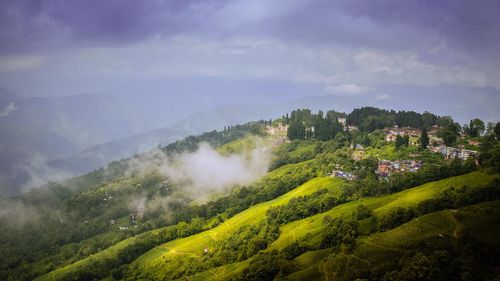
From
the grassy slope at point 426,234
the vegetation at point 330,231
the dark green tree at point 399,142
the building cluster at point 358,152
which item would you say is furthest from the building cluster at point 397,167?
the grassy slope at point 426,234

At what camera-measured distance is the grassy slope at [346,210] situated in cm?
10184

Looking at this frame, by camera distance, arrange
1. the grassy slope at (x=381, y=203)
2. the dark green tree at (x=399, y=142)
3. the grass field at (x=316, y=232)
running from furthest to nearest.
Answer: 1. the dark green tree at (x=399, y=142)
2. the grassy slope at (x=381, y=203)
3. the grass field at (x=316, y=232)

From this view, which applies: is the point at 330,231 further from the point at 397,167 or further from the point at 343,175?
the point at 397,167

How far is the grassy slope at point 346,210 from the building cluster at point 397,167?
864 inches

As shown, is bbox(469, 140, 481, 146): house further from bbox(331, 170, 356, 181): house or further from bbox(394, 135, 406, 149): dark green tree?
bbox(331, 170, 356, 181): house

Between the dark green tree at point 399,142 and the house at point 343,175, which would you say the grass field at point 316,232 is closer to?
the house at point 343,175

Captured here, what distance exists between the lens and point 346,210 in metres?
113

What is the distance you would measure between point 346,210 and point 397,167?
40.7 meters

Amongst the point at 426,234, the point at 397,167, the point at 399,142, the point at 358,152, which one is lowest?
the point at 426,234

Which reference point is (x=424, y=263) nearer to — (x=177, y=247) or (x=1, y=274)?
(x=177, y=247)

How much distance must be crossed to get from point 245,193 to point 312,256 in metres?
90.5

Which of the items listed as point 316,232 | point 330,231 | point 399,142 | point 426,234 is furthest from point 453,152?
point 426,234

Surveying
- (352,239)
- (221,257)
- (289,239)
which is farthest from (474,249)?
(221,257)

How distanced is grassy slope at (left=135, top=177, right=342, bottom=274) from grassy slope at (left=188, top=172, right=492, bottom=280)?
21178 mm
